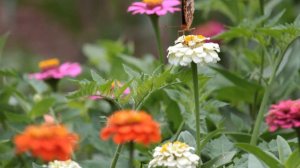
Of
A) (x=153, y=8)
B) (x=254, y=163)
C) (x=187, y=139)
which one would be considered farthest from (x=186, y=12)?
(x=254, y=163)

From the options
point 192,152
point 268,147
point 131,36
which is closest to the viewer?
point 192,152

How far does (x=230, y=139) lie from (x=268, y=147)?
0.63ft

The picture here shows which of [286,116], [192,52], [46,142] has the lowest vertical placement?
[46,142]

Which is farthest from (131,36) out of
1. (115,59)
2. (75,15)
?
(115,59)

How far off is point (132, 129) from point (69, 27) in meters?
4.03

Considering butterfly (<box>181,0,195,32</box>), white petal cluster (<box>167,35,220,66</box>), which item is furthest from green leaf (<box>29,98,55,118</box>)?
Answer: white petal cluster (<box>167,35,220,66</box>)

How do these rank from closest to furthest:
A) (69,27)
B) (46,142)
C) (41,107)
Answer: (46,142)
(41,107)
(69,27)

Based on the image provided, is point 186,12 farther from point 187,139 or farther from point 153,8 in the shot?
point 187,139

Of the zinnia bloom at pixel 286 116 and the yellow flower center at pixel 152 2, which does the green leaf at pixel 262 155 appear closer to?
the zinnia bloom at pixel 286 116

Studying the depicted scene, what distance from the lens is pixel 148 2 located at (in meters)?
1.67

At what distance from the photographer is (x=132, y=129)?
1094 millimetres

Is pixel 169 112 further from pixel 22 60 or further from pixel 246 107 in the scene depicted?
pixel 22 60

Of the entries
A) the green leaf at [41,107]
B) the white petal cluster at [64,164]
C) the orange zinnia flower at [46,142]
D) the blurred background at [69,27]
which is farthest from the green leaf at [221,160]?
the blurred background at [69,27]

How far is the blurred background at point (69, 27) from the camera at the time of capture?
4.54 m
